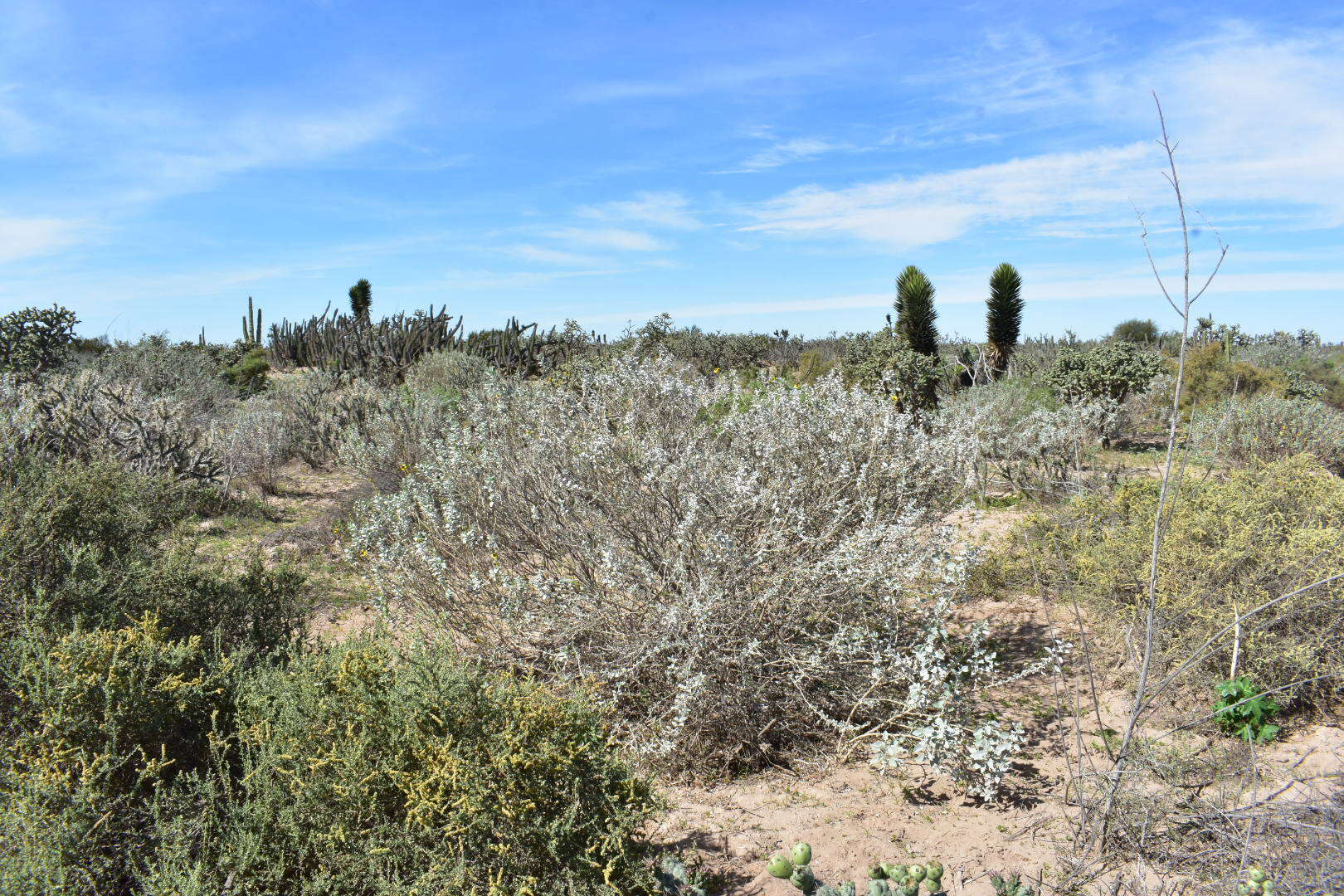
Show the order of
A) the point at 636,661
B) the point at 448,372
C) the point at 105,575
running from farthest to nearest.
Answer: the point at 448,372 → the point at 636,661 → the point at 105,575

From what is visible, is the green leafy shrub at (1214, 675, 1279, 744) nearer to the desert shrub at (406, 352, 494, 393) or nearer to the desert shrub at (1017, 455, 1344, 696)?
the desert shrub at (1017, 455, 1344, 696)

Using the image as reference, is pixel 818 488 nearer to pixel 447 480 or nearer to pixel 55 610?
pixel 447 480

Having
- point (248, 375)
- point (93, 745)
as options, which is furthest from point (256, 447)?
point (248, 375)

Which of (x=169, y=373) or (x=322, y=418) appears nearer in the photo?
(x=322, y=418)

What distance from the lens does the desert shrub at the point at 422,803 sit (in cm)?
223

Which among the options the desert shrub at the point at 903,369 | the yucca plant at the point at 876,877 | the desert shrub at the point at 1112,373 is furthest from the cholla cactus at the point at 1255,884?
the desert shrub at the point at 1112,373

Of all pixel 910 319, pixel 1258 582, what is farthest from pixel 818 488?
pixel 910 319

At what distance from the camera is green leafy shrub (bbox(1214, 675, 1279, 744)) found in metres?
3.83

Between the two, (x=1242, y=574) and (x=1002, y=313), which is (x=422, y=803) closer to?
(x=1242, y=574)

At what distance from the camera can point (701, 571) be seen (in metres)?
3.66

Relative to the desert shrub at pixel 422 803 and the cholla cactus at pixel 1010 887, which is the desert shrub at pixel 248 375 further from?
the cholla cactus at pixel 1010 887

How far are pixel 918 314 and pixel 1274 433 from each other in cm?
795

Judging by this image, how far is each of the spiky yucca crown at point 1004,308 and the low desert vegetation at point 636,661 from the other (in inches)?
520

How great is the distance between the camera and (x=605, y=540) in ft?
12.8
